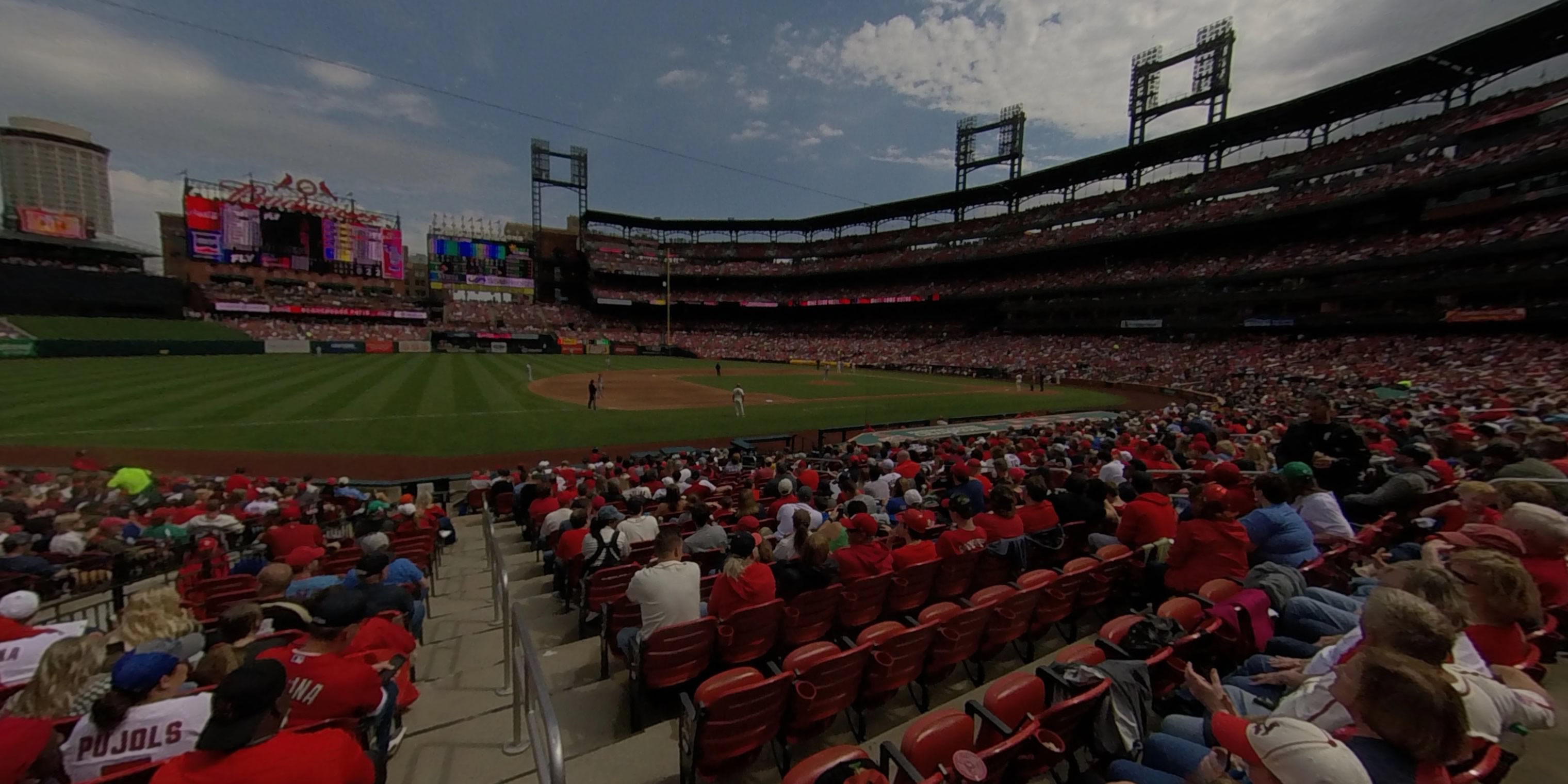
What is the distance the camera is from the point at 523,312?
82.3m

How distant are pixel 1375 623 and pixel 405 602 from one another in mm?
6195

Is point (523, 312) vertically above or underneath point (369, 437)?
above

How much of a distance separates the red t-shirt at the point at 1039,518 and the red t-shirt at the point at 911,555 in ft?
4.92

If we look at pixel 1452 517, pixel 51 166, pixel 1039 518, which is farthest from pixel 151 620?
pixel 51 166

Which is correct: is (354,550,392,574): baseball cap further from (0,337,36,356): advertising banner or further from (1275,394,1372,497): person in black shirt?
(0,337,36,356): advertising banner

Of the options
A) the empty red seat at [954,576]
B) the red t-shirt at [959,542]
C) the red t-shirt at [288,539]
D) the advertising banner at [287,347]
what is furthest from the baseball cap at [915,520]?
the advertising banner at [287,347]

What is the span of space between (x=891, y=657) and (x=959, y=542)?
205 cm

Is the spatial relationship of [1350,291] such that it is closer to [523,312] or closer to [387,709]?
[387,709]

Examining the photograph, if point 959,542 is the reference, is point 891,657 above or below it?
below

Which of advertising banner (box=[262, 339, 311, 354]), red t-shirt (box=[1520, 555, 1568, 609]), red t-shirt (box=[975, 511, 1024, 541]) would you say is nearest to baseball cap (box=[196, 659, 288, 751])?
red t-shirt (box=[975, 511, 1024, 541])

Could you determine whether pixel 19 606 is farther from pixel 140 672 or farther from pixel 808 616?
pixel 808 616

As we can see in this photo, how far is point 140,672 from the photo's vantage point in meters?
3.00

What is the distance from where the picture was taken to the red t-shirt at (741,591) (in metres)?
4.68

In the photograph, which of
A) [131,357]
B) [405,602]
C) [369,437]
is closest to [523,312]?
[131,357]
